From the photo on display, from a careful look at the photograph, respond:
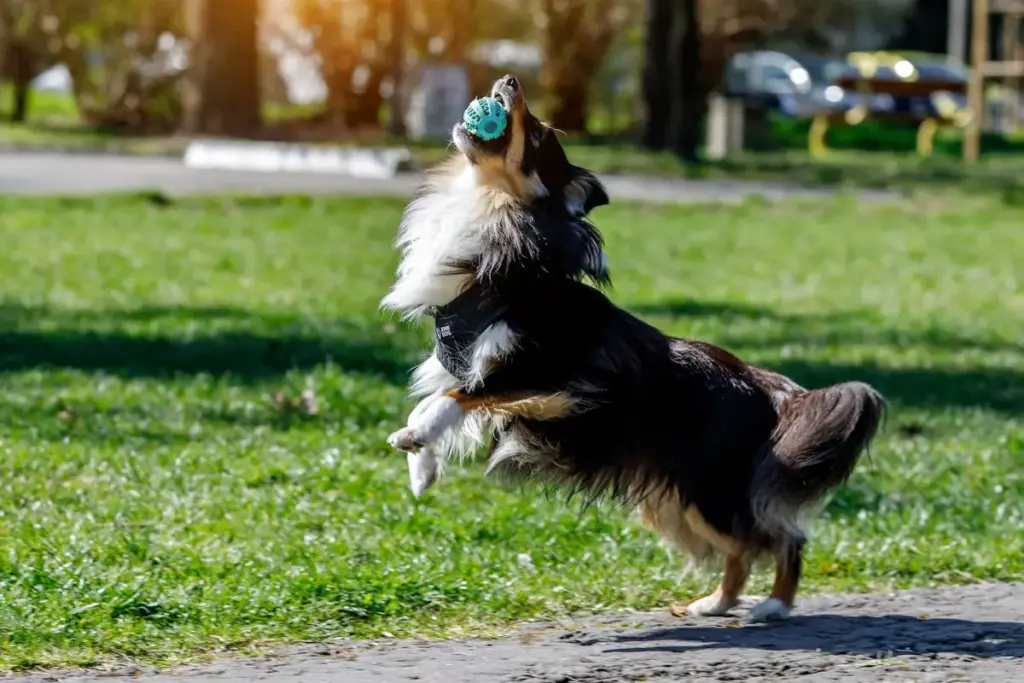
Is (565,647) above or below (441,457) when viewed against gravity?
below

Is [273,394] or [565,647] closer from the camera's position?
[565,647]

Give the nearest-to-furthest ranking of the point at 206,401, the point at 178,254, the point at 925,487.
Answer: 1. the point at 925,487
2. the point at 206,401
3. the point at 178,254

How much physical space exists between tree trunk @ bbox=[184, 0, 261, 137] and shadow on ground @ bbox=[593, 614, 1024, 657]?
2239cm

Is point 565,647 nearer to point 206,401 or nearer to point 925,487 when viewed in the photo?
point 925,487

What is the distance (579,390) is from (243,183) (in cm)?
1678

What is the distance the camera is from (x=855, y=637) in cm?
559

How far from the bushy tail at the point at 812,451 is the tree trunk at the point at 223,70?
22.4 m

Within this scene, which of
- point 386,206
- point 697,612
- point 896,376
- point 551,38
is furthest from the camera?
point 551,38

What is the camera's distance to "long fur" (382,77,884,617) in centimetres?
528

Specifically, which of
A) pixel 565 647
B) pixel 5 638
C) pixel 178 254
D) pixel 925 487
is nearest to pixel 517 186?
pixel 565 647

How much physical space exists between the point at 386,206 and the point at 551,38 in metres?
17.8

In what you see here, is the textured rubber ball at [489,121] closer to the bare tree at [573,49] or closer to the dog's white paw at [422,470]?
the dog's white paw at [422,470]

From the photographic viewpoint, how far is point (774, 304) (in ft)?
42.7

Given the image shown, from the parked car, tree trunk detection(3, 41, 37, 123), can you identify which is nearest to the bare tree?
the parked car
